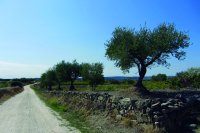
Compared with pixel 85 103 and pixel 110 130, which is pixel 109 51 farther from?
pixel 110 130

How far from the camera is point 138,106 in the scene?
52.7ft

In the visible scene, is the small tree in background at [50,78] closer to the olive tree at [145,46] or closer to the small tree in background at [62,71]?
the small tree in background at [62,71]

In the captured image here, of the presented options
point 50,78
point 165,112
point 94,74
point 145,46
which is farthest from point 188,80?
point 50,78

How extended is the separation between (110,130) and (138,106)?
1760 millimetres

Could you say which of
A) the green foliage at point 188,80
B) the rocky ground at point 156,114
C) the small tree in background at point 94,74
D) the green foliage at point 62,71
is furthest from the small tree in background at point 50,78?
the rocky ground at point 156,114

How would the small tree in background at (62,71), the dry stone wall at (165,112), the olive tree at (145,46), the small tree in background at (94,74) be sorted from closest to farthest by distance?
the dry stone wall at (165,112)
the olive tree at (145,46)
the small tree in background at (94,74)
the small tree in background at (62,71)

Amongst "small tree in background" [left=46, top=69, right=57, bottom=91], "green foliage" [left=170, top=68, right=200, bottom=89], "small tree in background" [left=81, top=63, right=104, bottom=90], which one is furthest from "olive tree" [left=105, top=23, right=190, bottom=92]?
"small tree in background" [left=46, top=69, right=57, bottom=91]

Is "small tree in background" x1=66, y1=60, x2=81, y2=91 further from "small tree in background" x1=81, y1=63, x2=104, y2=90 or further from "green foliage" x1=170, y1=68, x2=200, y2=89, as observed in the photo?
"green foliage" x1=170, y1=68, x2=200, y2=89

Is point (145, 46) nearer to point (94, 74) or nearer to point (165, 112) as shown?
point (165, 112)

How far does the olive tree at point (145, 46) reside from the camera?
104ft

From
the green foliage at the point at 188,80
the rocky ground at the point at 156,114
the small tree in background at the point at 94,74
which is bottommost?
the rocky ground at the point at 156,114

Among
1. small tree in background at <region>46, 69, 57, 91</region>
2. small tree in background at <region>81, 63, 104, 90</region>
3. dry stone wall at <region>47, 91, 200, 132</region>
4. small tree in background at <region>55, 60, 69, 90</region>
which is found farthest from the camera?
small tree in background at <region>46, 69, 57, 91</region>

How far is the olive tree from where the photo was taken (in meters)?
31.8

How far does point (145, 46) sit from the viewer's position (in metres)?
31.9
